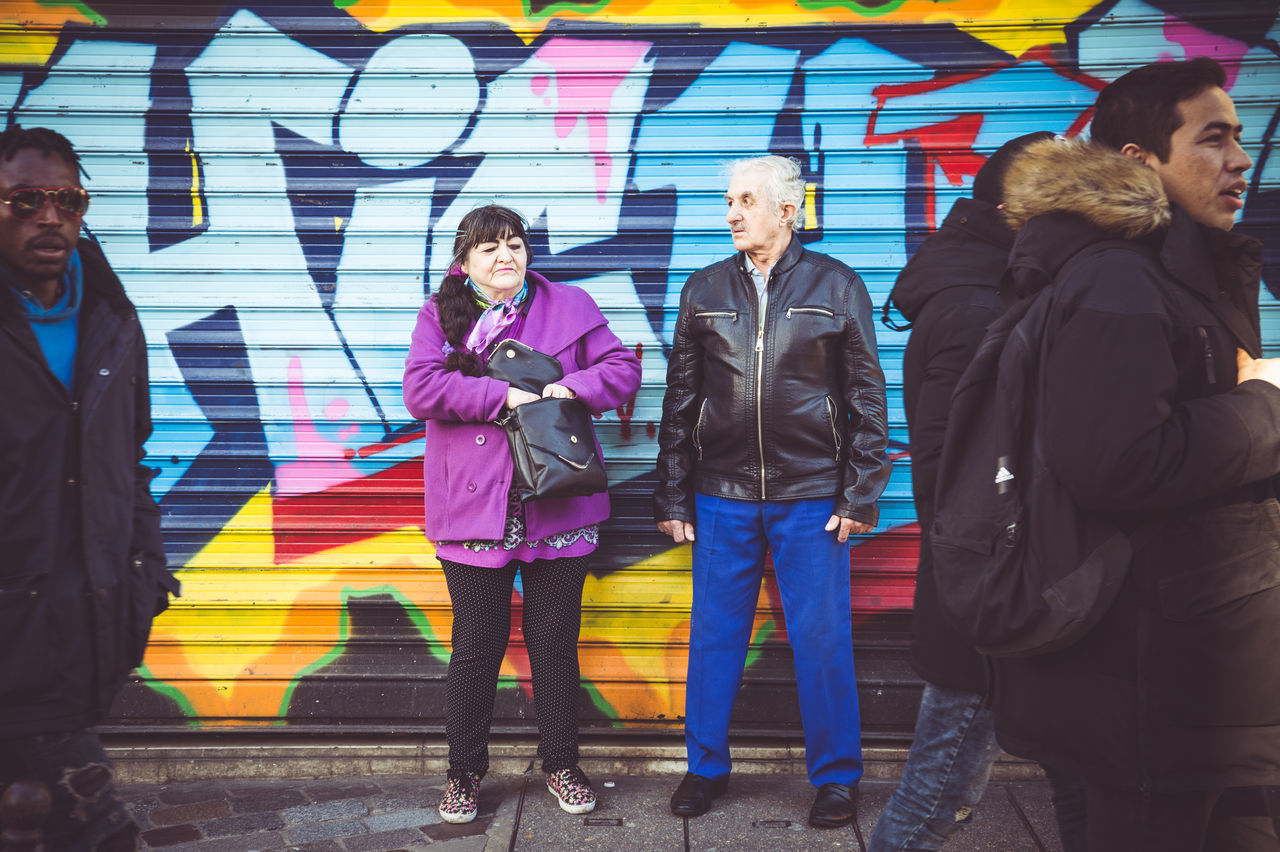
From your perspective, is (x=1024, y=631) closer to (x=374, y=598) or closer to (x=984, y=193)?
(x=984, y=193)

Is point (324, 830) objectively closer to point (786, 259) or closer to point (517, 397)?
point (517, 397)

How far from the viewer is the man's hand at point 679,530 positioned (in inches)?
154

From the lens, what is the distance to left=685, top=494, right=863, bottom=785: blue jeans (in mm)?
3756

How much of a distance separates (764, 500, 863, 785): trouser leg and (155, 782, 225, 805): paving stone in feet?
7.92

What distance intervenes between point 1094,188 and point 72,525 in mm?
2463

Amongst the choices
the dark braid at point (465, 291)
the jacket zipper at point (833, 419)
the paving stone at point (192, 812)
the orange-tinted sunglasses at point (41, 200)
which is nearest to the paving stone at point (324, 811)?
the paving stone at point (192, 812)

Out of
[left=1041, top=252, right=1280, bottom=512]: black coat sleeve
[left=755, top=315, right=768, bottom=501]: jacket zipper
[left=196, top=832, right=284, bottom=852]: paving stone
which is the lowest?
[left=196, top=832, right=284, bottom=852]: paving stone

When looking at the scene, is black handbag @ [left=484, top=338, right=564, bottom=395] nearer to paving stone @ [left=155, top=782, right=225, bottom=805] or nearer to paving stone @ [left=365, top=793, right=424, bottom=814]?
paving stone @ [left=365, top=793, right=424, bottom=814]

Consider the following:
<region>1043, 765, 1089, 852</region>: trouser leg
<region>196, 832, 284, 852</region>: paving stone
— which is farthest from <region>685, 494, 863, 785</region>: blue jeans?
<region>196, 832, 284, 852</region>: paving stone

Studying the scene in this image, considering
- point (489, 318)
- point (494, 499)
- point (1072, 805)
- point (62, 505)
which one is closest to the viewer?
point (1072, 805)

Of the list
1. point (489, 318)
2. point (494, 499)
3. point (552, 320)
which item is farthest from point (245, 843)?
point (552, 320)

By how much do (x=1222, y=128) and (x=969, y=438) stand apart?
84 centimetres

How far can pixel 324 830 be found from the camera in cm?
373

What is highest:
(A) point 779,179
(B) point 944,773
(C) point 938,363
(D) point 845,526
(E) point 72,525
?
(A) point 779,179
